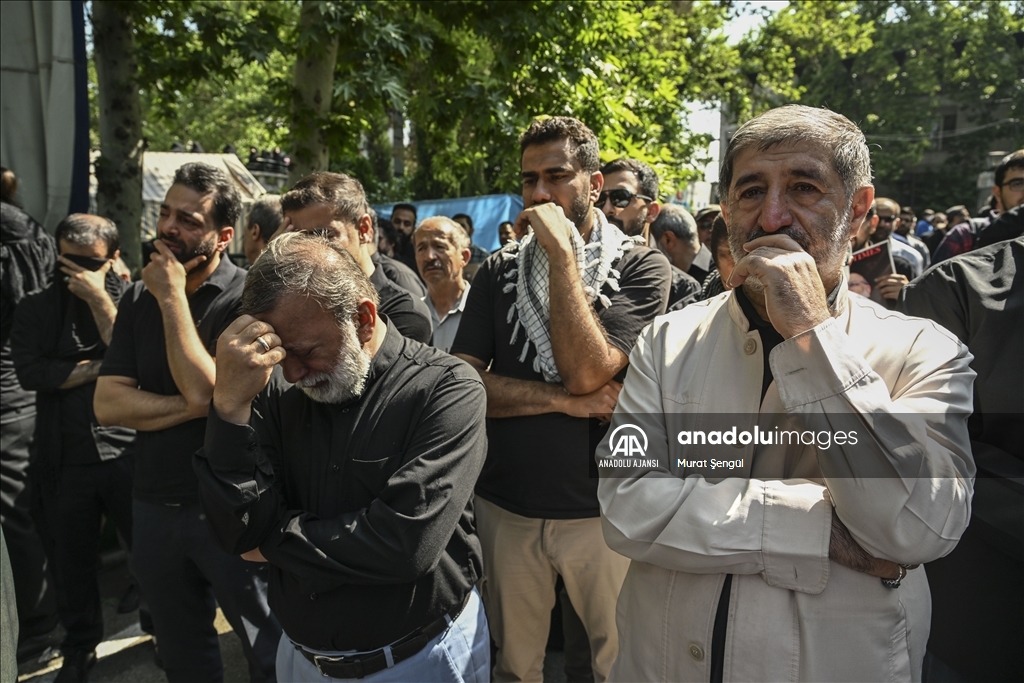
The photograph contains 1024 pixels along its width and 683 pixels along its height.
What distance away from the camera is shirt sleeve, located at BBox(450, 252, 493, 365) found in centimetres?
292

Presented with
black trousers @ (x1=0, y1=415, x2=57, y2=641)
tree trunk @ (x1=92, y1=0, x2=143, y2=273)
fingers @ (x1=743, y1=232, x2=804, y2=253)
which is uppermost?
tree trunk @ (x1=92, y1=0, x2=143, y2=273)

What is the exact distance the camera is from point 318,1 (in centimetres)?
601

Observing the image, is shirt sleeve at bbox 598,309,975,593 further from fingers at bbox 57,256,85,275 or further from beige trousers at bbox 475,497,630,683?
fingers at bbox 57,256,85,275

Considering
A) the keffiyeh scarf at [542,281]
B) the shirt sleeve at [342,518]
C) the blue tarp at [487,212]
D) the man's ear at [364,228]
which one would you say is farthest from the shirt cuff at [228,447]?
the blue tarp at [487,212]

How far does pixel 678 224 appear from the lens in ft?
18.5

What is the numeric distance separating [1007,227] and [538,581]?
2.05 m

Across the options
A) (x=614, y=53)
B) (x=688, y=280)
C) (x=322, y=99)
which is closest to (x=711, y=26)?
(x=614, y=53)

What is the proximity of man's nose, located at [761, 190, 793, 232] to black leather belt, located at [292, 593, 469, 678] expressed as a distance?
1.44 meters

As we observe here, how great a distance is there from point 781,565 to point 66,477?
3756 millimetres

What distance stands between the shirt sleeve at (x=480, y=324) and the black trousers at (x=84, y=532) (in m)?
2.29

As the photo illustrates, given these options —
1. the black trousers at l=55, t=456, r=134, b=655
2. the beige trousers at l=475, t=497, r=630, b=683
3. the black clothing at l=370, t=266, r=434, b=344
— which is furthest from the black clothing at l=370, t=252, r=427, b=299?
the black trousers at l=55, t=456, r=134, b=655

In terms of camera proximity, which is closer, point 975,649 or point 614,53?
point 975,649

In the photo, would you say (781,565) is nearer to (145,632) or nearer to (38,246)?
(145,632)

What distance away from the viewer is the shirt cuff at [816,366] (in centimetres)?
156
